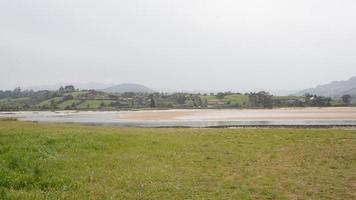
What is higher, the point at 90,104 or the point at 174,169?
the point at 90,104

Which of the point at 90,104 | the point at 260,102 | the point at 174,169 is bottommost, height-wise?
the point at 174,169

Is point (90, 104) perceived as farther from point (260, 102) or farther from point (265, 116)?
point (265, 116)

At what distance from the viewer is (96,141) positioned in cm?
3033

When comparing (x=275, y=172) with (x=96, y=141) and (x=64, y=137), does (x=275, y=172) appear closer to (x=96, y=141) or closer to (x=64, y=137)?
(x=96, y=141)

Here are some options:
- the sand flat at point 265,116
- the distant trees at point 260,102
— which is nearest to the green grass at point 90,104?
the distant trees at point 260,102

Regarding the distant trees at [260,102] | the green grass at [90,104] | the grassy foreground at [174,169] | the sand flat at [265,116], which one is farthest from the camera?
the green grass at [90,104]

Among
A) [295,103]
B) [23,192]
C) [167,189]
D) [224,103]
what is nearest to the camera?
[23,192]

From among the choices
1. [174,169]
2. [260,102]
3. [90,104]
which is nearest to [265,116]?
[174,169]

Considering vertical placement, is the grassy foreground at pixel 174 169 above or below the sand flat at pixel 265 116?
below

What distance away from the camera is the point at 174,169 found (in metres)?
21.5

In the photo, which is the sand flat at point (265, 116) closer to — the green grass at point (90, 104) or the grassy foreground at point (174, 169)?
the grassy foreground at point (174, 169)

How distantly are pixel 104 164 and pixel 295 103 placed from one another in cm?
15908

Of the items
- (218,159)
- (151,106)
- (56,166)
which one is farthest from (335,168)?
(151,106)

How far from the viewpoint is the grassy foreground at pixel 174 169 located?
52.6 feet
